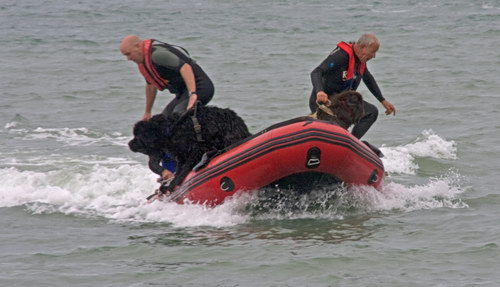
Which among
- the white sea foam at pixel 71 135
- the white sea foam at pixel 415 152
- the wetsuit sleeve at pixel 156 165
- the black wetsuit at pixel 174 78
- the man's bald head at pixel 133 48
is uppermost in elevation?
the man's bald head at pixel 133 48

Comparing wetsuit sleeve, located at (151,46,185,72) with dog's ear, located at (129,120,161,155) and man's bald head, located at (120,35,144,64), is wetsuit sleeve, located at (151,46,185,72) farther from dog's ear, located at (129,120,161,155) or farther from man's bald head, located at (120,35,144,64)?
dog's ear, located at (129,120,161,155)

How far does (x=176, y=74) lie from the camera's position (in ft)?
29.1

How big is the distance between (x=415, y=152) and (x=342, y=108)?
299cm

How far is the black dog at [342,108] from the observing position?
28.8 feet

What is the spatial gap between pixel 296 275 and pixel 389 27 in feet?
61.7

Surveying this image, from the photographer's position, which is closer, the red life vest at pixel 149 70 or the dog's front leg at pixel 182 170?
the dog's front leg at pixel 182 170

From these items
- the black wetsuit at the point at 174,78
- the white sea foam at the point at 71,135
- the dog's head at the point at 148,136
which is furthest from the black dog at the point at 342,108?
the white sea foam at the point at 71,135

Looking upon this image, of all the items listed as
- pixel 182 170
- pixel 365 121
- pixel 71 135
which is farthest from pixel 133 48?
pixel 71 135

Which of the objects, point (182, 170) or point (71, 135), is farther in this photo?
point (71, 135)

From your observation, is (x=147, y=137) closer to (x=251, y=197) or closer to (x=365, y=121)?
(x=251, y=197)

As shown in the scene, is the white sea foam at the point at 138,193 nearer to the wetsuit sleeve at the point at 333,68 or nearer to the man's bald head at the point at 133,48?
the wetsuit sleeve at the point at 333,68

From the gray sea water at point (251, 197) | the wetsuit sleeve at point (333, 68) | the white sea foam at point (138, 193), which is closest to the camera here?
the gray sea water at point (251, 197)

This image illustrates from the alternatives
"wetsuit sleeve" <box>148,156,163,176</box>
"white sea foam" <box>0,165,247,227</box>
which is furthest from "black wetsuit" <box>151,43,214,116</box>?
"white sea foam" <box>0,165,247,227</box>

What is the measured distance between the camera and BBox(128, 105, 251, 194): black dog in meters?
8.34
